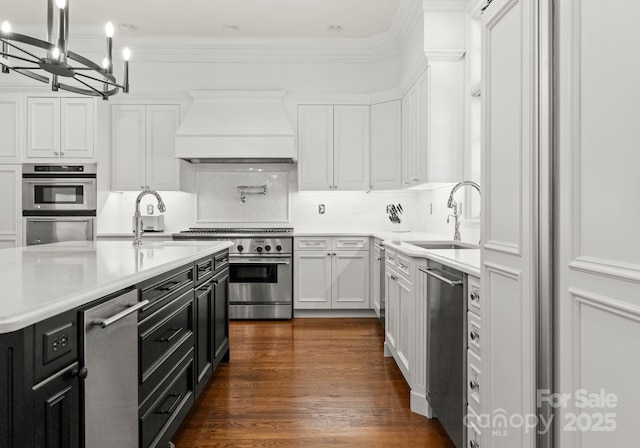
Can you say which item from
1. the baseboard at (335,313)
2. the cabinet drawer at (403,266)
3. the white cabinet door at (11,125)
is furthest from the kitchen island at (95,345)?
the white cabinet door at (11,125)

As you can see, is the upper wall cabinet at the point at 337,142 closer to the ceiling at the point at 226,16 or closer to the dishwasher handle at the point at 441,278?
the ceiling at the point at 226,16

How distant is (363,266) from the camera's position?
4.80m

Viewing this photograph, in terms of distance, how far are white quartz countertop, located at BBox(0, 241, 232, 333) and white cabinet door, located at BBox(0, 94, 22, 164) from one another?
295cm

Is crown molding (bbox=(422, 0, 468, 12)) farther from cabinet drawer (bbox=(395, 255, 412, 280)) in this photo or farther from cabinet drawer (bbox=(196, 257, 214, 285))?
cabinet drawer (bbox=(196, 257, 214, 285))

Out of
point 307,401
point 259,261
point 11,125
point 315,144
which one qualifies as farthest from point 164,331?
point 11,125

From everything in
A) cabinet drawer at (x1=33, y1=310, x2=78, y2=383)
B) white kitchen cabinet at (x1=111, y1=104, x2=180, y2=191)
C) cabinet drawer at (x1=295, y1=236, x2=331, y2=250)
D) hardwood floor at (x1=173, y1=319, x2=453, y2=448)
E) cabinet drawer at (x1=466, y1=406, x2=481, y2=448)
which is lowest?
hardwood floor at (x1=173, y1=319, x2=453, y2=448)

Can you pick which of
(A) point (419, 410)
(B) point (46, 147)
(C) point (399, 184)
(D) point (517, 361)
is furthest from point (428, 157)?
(B) point (46, 147)

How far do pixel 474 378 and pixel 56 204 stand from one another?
452 centimetres

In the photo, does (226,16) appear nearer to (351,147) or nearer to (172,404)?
(351,147)

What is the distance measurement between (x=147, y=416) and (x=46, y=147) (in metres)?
4.03

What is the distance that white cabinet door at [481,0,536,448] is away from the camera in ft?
4.18

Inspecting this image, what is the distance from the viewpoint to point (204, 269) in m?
2.63

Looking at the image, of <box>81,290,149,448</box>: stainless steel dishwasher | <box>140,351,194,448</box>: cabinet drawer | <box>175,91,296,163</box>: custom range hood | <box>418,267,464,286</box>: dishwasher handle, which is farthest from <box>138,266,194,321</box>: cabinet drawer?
<box>175,91,296,163</box>: custom range hood

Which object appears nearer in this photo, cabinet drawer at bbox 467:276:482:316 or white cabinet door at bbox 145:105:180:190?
cabinet drawer at bbox 467:276:482:316
